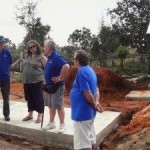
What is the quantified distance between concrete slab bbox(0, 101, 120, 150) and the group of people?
13cm

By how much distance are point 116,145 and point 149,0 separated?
31.3m

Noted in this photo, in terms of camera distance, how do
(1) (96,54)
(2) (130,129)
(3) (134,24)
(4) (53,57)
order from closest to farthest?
(4) (53,57) → (2) (130,129) → (1) (96,54) → (3) (134,24)

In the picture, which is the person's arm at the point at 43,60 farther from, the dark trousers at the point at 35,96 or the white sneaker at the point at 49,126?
the white sneaker at the point at 49,126

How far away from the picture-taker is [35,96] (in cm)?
675

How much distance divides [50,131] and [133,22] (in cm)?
3072

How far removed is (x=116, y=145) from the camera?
6.14 meters

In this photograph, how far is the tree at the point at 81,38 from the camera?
3728cm

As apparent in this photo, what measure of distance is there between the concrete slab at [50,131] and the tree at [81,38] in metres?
29.8

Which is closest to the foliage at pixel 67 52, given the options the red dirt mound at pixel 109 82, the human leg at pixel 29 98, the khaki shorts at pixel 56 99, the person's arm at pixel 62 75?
the red dirt mound at pixel 109 82

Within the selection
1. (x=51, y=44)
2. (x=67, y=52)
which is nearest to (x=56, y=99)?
(x=51, y=44)

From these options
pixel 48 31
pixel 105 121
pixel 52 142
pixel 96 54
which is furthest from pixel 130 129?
pixel 48 31

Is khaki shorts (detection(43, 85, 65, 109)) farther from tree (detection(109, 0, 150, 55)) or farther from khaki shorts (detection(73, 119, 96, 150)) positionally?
tree (detection(109, 0, 150, 55))

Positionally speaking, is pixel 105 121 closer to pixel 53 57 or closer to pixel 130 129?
pixel 130 129

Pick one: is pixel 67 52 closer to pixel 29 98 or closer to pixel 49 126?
pixel 29 98
